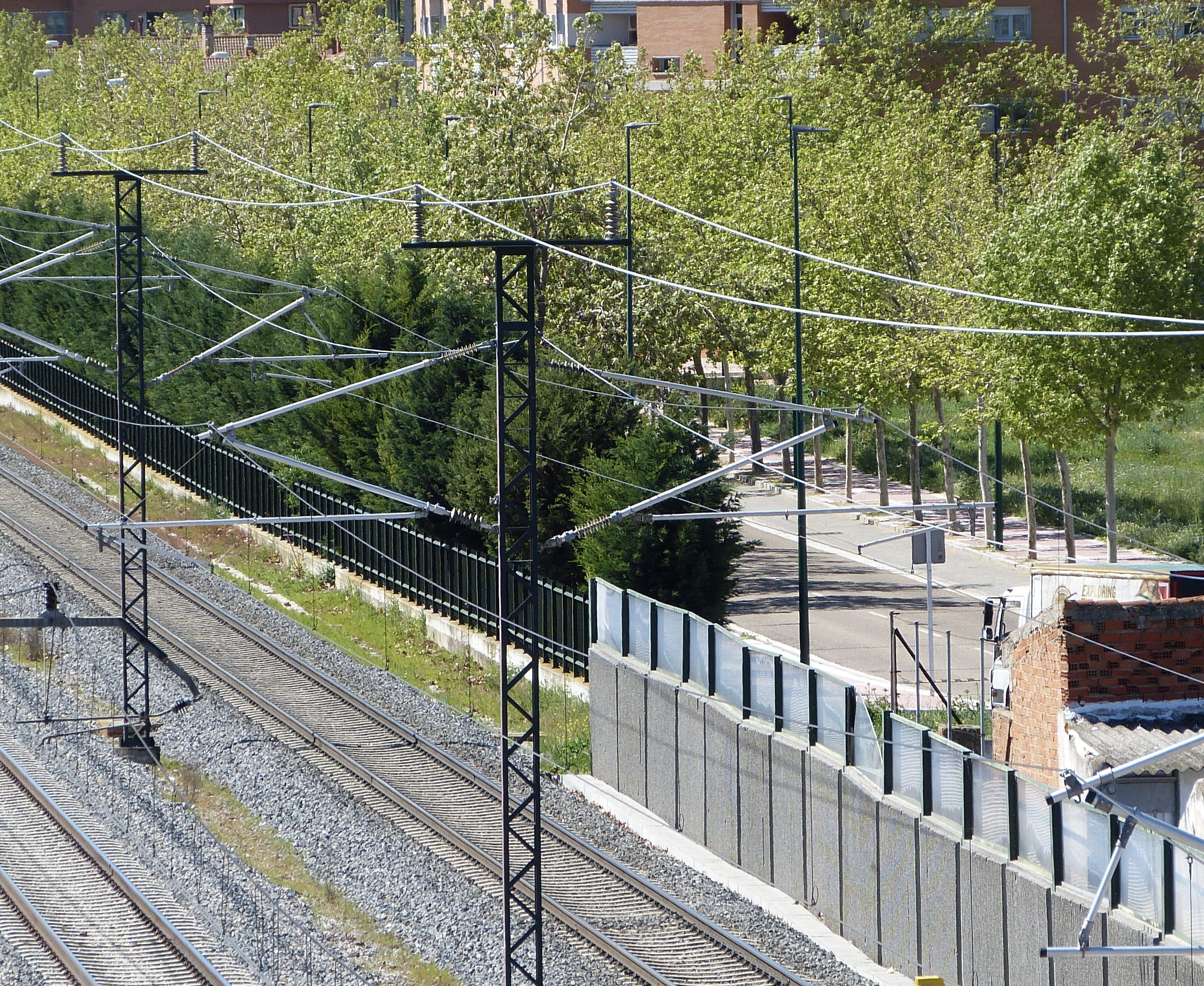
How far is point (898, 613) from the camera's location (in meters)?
32.9

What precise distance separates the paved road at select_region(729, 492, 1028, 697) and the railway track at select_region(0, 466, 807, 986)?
822 centimetres

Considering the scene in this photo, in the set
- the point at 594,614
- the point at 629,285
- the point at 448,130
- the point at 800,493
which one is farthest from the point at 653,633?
the point at 448,130

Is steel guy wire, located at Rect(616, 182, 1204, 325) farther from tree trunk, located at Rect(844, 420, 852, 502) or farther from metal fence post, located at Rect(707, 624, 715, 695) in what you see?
metal fence post, located at Rect(707, 624, 715, 695)

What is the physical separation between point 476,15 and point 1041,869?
2987 centimetres

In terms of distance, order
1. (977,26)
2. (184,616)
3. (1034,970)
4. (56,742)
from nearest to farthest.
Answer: (1034,970)
(56,742)
(184,616)
(977,26)

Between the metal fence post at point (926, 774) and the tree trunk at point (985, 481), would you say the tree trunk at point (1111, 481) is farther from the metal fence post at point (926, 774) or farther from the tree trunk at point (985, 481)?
the metal fence post at point (926, 774)

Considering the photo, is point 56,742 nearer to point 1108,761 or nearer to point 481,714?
point 481,714

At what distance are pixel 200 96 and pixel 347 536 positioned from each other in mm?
24699

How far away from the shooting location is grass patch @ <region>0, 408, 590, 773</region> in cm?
2864

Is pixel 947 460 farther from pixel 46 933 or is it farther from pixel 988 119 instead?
pixel 46 933

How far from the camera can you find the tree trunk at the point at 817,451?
147ft

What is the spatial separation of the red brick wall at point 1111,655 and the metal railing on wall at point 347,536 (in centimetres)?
775

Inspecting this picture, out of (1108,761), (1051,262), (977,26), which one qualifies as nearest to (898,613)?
(1051,262)

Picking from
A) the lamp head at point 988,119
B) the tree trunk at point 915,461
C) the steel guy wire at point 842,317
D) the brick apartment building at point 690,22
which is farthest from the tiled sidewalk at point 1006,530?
the brick apartment building at point 690,22
